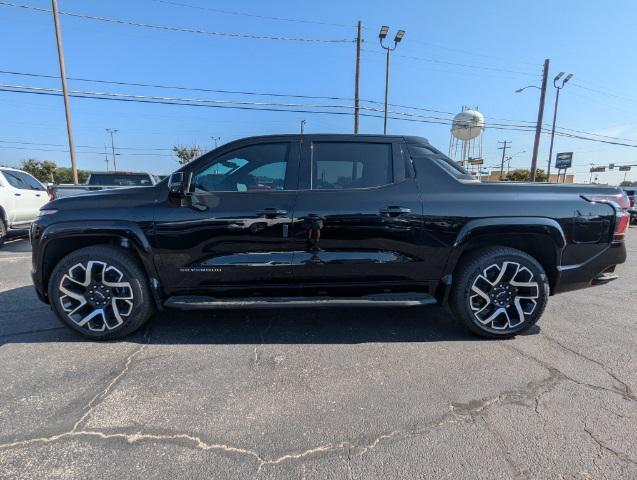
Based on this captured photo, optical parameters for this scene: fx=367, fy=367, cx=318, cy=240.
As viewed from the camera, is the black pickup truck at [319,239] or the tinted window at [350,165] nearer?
the black pickup truck at [319,239]

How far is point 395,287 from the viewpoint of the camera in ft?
11.3

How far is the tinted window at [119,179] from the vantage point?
32.6 ft

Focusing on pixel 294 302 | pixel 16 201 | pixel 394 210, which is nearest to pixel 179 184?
pixel 294 302

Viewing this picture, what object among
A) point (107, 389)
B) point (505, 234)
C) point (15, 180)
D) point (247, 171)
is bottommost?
point (107, 389)

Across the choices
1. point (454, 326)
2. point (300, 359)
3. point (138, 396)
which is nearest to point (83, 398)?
point (138, 396)

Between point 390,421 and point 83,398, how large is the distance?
2.08m

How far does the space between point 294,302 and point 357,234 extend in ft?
2.71

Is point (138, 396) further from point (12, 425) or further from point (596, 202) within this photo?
point (596, 202)

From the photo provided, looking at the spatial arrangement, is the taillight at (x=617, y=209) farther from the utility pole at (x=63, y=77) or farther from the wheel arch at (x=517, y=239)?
the utility pole at (x=63, y=77)

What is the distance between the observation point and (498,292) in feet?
11.2

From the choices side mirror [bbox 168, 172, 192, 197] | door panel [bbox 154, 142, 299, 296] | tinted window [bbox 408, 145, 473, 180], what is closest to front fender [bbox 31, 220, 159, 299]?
door panel [bbox 154, 142, 299, 296]

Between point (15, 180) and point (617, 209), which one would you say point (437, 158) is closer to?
point (617, 209)

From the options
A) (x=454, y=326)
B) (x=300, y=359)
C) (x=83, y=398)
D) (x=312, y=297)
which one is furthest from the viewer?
(x=454, y=326)

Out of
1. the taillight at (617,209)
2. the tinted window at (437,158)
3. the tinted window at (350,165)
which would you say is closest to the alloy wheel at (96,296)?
the tinted window at (350,165)
